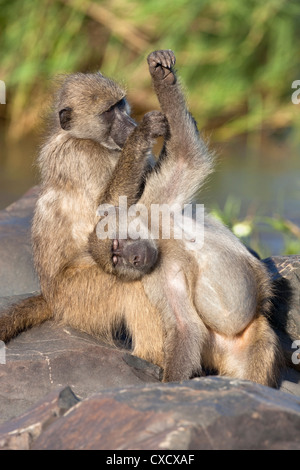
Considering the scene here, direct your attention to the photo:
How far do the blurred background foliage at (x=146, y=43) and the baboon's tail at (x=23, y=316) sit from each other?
4.87 m

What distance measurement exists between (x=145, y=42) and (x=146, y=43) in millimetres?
24

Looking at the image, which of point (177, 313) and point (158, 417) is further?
point (177, 313)

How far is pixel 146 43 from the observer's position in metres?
9.26

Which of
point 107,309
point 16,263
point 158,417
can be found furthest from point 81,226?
point 158,417

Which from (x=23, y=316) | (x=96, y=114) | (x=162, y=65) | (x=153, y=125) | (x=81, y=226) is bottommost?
(x=23, y=316)

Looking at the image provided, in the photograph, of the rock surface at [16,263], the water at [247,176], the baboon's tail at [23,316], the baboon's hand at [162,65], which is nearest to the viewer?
the baboon's hand at [162,65]

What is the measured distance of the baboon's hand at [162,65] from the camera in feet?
12.5

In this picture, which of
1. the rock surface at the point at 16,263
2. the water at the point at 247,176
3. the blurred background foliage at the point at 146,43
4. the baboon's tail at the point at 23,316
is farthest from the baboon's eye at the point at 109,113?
the blurred background foliage at the point at 146,43

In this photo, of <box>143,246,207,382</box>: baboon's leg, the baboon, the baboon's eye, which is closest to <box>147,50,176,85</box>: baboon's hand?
the baboon

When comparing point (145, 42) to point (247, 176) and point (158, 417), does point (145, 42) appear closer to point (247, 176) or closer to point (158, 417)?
point (247, 176)

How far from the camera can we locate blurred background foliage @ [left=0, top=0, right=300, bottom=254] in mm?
9125

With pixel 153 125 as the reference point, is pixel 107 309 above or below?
below

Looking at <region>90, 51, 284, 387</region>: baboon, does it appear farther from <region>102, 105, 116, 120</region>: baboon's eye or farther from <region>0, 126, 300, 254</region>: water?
<region>0, 126, 300, 254</region>: water

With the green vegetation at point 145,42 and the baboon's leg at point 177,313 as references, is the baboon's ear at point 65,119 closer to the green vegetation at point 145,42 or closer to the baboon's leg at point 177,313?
the baboon's leg at point 177,313
